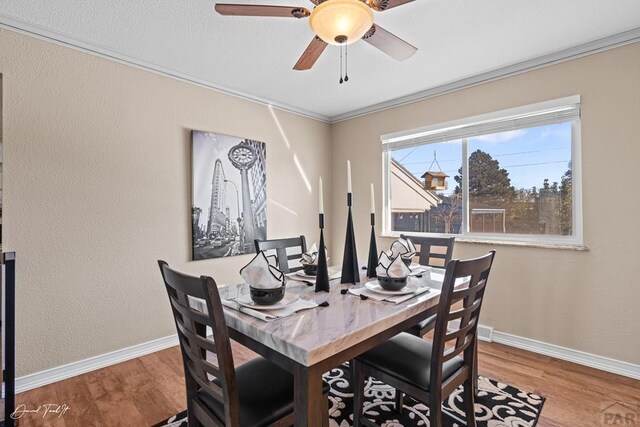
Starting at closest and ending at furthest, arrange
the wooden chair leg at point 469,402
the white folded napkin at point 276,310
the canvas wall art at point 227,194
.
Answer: the white folded napkin at point 276,310 → the wooden chair leg at point 469,402 → the canvas wall art at point 227,194

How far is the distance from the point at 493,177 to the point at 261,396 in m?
2.75

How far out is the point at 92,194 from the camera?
2.42 meters

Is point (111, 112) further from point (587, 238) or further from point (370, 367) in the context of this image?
point (587, 238)

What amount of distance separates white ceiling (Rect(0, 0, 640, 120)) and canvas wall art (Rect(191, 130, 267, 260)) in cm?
62

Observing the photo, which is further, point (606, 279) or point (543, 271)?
point (543, 271)

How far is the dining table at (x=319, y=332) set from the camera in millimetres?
1035

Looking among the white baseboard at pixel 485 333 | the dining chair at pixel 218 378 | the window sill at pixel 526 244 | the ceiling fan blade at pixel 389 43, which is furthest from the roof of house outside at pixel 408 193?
the dining chair at pixel 218 378

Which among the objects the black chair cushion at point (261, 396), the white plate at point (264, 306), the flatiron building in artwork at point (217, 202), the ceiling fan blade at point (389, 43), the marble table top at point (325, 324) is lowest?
the black chair cushion at point (261, 396)

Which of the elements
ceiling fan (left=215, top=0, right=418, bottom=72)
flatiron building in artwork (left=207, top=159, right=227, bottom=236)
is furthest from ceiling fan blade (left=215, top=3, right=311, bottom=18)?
flatiron building in artwork (left=207, top=159, right=227, bottom=236)

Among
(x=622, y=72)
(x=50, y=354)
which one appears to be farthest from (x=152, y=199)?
(x=622, y=72)

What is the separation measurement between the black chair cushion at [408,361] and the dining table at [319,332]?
184mm

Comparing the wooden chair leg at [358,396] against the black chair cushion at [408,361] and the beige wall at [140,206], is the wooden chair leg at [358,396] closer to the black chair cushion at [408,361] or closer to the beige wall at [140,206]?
the black chair cushion at [408,361]

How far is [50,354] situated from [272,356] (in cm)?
206

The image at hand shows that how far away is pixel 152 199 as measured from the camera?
2738 mm
